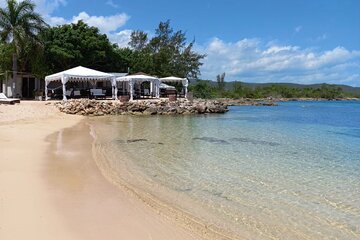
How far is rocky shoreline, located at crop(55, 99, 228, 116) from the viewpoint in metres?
28.3

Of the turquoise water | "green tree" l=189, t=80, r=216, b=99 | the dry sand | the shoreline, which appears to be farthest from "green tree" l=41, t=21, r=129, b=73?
the shoreline

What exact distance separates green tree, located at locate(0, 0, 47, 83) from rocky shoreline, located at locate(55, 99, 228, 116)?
7.76 metres

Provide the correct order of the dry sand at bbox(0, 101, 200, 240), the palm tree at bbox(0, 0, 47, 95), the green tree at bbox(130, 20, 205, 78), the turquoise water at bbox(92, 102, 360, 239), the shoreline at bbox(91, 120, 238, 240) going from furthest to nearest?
the green tree at bbox(130, 20, 205, 78)
the palm tree at bbox(0, 0, 47, 95)
the turquoise water at bbox(92, 102, 360, 239)
the shoreline at bbox(91, 120, 238, 240)
the dry sand at bbox(0, 101, 200, 240)

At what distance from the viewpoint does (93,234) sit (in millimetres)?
4922

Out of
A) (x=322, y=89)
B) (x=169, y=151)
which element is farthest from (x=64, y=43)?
(x=322, y=89)

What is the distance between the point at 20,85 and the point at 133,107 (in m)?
12.9

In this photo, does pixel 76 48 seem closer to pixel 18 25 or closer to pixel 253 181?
pixel 18 25

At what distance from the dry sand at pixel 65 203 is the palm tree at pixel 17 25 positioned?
24.3 metres

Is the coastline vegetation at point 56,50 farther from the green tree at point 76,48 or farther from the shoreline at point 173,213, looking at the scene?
the shoreline at point 173,213

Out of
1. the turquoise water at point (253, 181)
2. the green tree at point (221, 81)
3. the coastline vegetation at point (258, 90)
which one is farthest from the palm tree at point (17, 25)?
the green tree at point (221, 81)

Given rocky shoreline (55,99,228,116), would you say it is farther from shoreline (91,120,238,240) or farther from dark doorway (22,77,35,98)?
shoreline (91,120,238,240)

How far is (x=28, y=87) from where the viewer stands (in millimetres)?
37719

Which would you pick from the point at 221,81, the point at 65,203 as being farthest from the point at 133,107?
the point at 221,81

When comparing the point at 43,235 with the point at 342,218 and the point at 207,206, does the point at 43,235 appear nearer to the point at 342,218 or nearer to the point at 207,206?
the point at 207,206
